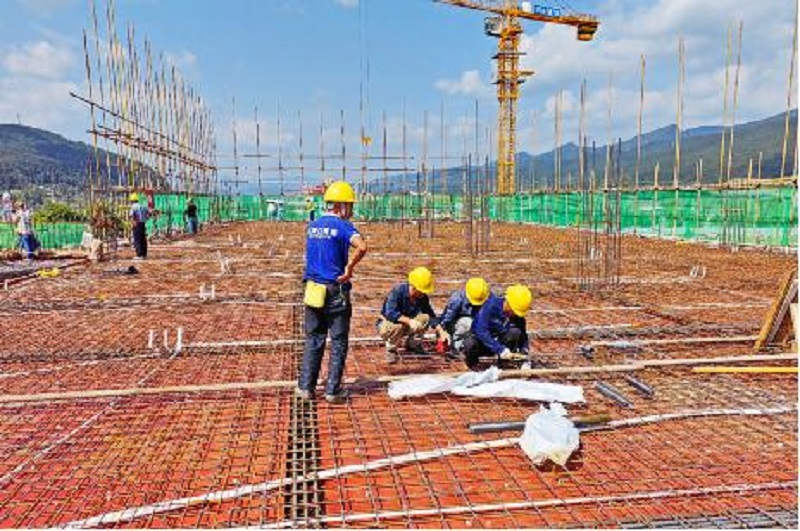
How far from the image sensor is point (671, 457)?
3307 mm

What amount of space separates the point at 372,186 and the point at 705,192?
19.5 m

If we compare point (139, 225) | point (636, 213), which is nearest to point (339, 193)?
point (139, 225)

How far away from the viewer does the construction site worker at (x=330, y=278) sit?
387cm

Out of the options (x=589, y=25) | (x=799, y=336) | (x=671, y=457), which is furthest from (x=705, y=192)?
(x=589, y=25)

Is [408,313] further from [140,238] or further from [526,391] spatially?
[140,238]

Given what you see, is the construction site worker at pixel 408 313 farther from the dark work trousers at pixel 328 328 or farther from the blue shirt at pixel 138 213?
the blue shirt at pixel 138 213

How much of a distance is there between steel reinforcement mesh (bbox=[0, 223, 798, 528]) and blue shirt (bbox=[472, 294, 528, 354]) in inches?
20.5

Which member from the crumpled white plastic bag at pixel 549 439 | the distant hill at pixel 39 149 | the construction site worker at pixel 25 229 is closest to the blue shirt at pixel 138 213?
the construction site worker at pixel 25 229

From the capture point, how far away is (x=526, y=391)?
4207 millimetres

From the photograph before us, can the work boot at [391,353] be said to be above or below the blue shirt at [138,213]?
below

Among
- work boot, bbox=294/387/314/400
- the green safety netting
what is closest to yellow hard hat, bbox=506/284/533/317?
work boot, bbox=294/387/314/400

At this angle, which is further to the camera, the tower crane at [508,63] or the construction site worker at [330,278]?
the tower crane at [508,63]

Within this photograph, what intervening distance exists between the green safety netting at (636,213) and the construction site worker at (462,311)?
4981mm

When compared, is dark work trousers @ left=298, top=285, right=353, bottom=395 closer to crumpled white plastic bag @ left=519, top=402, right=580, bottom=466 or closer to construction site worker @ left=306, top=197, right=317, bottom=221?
crumpled white plastic bag @ left=519, top=402, right=580, bottom=466
